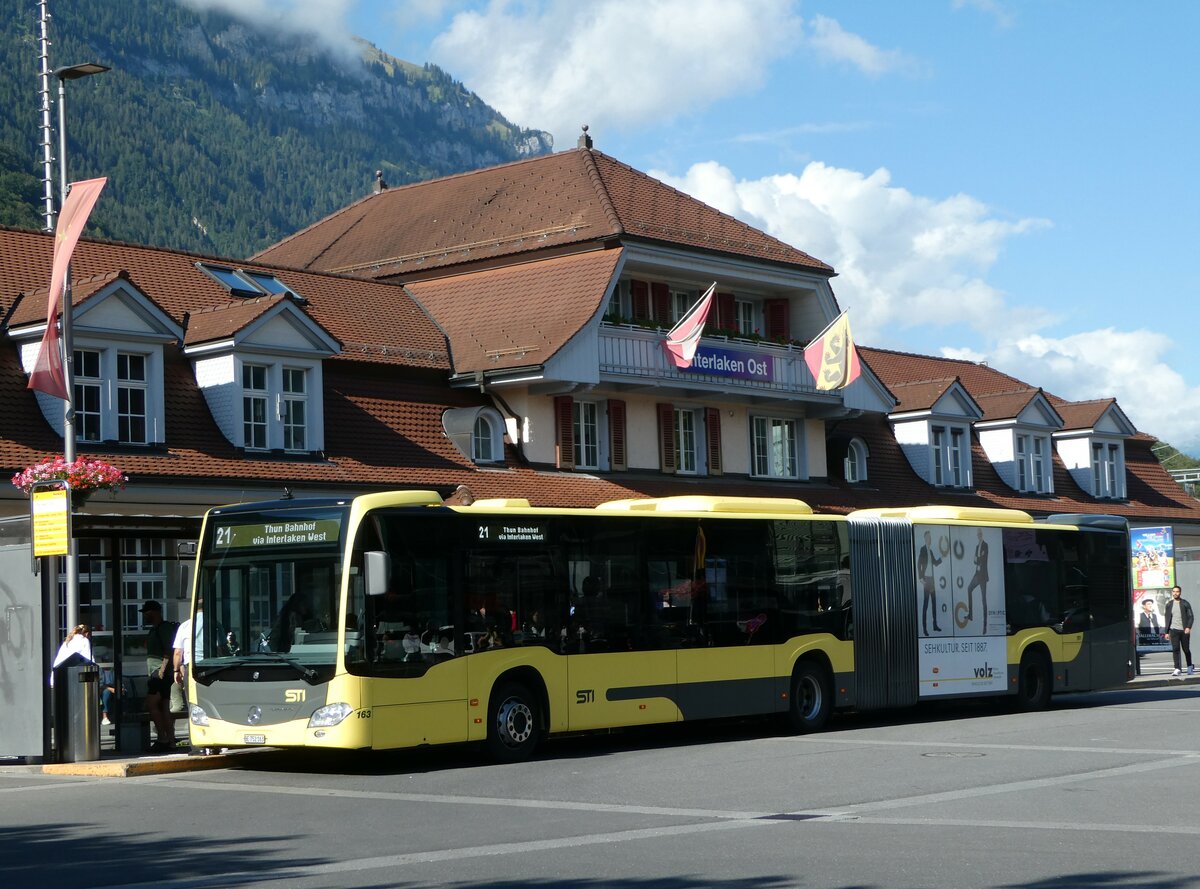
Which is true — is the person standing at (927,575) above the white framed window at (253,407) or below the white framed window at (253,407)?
below

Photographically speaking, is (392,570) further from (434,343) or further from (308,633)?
(434,343)

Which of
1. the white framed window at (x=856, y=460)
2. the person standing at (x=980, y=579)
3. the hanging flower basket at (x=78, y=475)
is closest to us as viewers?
the hanging flower basket at (x=78, y=475)

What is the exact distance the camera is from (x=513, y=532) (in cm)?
2000

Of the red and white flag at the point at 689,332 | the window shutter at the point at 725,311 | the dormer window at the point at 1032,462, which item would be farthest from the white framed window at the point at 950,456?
the red and white flag at the point at 689,332

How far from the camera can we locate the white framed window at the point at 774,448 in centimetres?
4216

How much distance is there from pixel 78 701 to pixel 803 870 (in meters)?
11.6

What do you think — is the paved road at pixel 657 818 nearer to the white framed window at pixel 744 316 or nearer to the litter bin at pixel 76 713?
the litter bin at pixel 76 713

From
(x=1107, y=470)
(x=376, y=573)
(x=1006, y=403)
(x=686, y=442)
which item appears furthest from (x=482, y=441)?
(x=1107, y=470)

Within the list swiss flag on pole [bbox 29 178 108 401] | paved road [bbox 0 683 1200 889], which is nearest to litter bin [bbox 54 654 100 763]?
paved road [bbox 0 683 1200 889]

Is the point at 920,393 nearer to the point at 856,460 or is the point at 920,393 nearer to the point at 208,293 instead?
the point at 856,460

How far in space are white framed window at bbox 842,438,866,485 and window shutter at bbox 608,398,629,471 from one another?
881 centimetres

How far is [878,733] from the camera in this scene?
23.1m

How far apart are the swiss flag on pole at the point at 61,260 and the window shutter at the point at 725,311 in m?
20.6

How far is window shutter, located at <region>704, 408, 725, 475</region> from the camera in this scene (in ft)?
132
